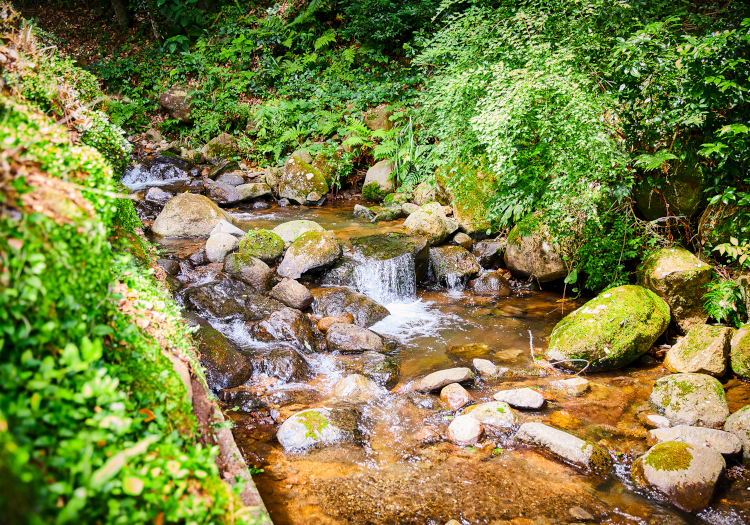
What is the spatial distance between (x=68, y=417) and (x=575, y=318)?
213 inches

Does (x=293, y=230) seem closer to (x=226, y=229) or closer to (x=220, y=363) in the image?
(x=226, y=229)

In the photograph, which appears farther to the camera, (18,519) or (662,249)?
(662,249)

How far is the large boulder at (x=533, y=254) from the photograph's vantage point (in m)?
6.69

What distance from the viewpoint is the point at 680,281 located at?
543 cm

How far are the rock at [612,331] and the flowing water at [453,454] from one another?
0.80ft

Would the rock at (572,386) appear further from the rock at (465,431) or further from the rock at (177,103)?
the rock at (177,103)

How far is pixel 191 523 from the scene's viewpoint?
1.47 m

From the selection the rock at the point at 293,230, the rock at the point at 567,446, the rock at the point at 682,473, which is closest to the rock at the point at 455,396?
the rock at the point at 567,446

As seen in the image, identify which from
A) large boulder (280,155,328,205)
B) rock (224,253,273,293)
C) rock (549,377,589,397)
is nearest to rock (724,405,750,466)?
rock (549,377,589,397)

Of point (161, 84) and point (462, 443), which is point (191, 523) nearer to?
point (462, 443)

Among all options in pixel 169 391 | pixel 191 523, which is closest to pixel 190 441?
pixel 169 391

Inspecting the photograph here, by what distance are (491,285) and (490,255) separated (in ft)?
2.20

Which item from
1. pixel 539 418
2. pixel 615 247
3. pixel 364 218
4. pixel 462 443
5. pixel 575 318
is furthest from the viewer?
pixel 364 218

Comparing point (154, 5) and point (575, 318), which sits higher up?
point (154, 5)
